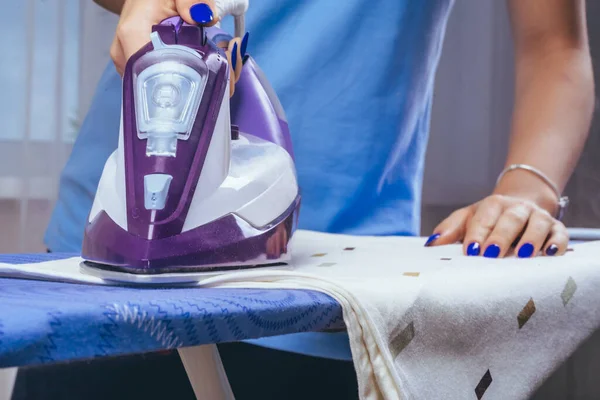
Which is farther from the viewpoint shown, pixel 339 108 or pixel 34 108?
pixel 34 108

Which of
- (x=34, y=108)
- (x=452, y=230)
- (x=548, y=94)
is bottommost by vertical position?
(x=34, y=108)

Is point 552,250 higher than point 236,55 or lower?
lower

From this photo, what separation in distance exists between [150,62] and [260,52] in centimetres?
48

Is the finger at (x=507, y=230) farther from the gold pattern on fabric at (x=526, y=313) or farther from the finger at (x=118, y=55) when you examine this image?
the finger at (x=118, y=55)

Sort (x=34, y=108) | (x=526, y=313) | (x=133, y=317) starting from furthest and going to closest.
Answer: (x=34, y=108) < (x=526, y=313) < (x=133, y=317)

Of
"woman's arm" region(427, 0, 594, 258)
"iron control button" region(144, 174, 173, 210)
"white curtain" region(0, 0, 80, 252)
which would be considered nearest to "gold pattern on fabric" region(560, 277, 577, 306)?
"woman's arm" region(427, 0, 594, 258)

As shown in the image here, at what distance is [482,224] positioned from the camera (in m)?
0.72

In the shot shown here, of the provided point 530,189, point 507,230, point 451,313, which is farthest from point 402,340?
point 530,189

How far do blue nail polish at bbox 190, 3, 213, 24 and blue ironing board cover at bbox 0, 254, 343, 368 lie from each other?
210 mm

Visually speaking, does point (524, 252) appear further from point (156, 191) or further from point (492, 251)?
point (156, 191)

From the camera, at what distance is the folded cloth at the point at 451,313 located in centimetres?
43

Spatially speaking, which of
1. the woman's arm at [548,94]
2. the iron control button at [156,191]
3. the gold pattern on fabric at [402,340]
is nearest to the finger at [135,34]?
the iron control button at [156,191]

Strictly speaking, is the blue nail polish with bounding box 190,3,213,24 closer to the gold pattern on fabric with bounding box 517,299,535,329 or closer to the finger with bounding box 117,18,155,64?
the finger with bounding box 117,18,155,64

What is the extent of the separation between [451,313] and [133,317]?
0.24 meters
